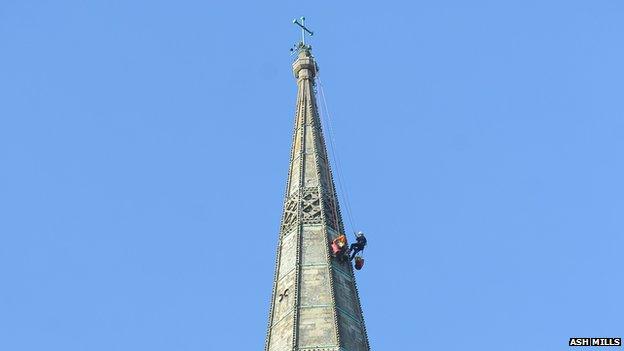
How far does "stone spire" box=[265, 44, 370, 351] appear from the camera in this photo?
54.0 metres

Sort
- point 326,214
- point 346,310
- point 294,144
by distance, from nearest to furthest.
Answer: point 346,310, point 326,214, point 294,144

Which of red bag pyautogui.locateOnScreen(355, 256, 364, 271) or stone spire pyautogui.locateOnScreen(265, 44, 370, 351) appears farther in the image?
red bag pyautogui.locateOnScreen(355, 256, 364, 271)

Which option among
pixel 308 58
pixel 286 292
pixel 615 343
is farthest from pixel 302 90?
pixel 615 343

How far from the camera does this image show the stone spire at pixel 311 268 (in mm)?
53969

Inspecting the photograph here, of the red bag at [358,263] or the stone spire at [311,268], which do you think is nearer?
the stone spire at [311,268]

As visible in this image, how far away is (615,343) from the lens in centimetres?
5194

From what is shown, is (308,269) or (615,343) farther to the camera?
(308,269)

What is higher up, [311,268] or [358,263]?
[358,263]

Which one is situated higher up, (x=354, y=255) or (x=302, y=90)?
Answer: (x=302, y=90)

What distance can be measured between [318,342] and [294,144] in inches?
499

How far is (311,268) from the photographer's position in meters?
56.9

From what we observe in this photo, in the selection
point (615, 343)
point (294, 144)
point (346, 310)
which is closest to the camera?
point (615, 343)

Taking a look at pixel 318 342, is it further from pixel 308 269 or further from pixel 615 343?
pixel 615 343

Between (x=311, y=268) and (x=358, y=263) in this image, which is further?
(x=358, y=263)
